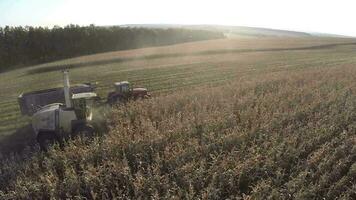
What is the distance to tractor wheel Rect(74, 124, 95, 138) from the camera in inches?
476

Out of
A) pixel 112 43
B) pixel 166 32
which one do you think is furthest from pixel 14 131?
pixel 166 32

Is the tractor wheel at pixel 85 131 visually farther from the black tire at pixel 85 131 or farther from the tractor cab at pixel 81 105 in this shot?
the tractor cab at pixel 81 105

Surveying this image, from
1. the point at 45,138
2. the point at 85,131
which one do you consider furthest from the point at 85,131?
the point at 45,138

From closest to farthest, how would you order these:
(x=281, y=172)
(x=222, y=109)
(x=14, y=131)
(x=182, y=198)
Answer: (x=182, y=198) < (x=281, y=172) < (x=222, y=109) < (x=14, y=131)

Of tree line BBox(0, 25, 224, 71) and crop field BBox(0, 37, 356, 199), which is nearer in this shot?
crop field BBox(0, 37, 356, 199)

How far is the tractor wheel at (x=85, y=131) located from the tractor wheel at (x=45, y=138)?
1.97 ft

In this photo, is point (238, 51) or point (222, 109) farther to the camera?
point (238, 51)

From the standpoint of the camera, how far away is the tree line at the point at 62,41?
52525mm

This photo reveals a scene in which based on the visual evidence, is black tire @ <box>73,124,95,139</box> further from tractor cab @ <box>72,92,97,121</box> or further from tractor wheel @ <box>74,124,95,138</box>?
tractor cab @ <box>72,92,97,121</box>

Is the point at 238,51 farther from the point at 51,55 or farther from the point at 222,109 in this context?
Result: the point at 222,109

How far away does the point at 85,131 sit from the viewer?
1220 cm

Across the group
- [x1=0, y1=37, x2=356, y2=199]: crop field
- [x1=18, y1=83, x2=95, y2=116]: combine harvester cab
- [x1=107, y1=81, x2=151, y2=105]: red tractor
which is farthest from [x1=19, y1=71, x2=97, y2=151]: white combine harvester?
[x1=18, y1=83, x2=95, y2=116]: combine harvester cab

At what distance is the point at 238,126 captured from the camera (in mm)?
10922

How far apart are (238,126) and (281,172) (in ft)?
8.33
